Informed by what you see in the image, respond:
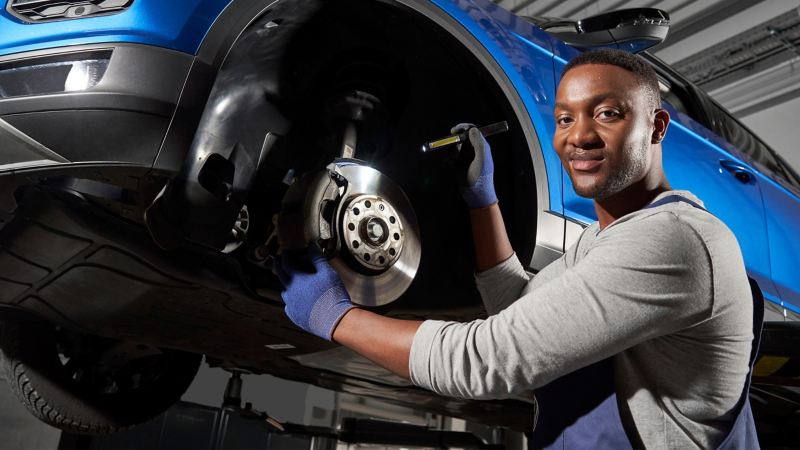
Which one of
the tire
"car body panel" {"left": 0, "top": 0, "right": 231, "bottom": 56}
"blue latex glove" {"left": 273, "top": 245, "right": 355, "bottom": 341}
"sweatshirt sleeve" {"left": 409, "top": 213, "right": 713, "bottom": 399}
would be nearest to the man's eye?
"sweatshirt sleeve" {"left": 409, "top": 213, "right": 713, "bottom": 399}

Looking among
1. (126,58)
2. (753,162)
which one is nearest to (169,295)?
(126,58)

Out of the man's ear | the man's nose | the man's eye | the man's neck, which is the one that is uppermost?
the man's ear

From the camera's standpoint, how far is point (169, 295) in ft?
3.99

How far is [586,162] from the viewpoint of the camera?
3.18 feet

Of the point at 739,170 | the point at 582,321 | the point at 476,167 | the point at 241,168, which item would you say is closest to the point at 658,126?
the point at 476,167

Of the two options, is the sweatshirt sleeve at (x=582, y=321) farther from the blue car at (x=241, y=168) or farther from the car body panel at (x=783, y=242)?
the car body panel at (x=783, y=242)

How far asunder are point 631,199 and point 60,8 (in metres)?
0.90

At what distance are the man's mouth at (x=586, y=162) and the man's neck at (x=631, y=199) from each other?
0.07m

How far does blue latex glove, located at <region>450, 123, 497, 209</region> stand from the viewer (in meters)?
1.13

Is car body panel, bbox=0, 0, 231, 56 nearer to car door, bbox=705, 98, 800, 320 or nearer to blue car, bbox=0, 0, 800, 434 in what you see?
blue car, bbox=0, 0, 800, 434

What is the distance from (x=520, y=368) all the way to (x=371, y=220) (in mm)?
418

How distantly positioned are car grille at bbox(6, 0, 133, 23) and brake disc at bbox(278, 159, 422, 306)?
0.39 metres

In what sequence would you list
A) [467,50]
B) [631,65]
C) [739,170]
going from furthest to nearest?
[739,170]
[467,50]
[631,65]

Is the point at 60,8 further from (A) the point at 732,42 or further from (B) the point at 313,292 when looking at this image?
(A) the point at 732,42
